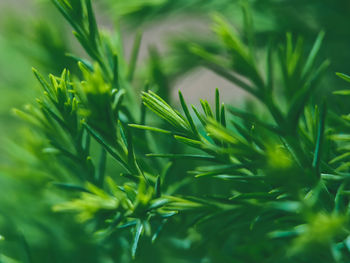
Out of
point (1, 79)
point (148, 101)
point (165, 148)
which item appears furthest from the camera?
point (1, 79)

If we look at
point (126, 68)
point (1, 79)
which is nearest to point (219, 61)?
point (126, 68)

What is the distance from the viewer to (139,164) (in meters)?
0.22

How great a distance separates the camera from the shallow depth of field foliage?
185 mm

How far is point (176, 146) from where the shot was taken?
0.26 m

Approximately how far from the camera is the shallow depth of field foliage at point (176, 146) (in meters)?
0.18

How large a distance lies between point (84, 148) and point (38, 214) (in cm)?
13

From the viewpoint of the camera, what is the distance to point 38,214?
322 millimetres

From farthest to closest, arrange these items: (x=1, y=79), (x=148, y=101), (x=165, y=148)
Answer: (x=1, y=79), (x=165, y=148), (x=148, y=101)

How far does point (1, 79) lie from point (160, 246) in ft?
0.87

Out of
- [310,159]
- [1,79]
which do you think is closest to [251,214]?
[310,159]

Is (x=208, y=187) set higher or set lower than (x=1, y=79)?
lower

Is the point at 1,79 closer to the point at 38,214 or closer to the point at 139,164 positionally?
the point at 38,214

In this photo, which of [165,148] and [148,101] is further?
[165,148]

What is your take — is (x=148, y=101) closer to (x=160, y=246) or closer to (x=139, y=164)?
(x=139, y=164)
